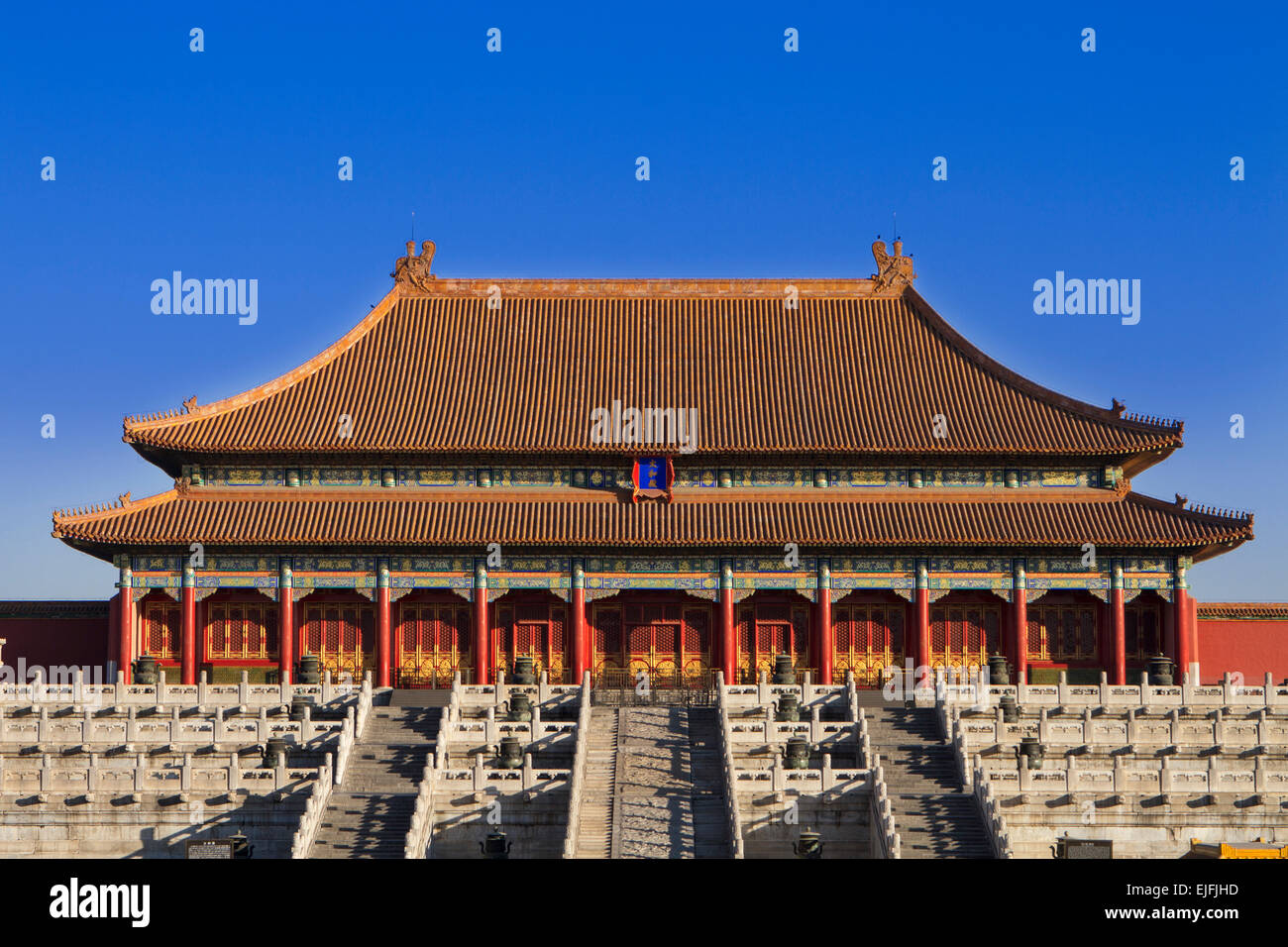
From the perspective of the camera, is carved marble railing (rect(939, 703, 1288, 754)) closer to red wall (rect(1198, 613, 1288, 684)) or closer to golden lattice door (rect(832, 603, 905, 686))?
golden lattice door (rect(832, 603, 905, 686))

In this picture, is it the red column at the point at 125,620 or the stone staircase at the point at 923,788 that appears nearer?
the stone staircase at the point at 923,788

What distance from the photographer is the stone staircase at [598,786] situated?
1249 inches

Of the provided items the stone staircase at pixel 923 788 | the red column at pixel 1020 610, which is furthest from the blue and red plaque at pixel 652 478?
the stone staircase at pixel 923 788

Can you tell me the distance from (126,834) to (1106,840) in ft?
61.6

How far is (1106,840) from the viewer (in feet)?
104

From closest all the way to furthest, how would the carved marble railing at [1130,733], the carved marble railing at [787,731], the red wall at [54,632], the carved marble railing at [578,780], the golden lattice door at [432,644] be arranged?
the carved marble railing at [578,780] < the carved marble railing at [787,731] < the carved marble railing at [1130,733] < the golden lattice door at [432,644] < the red wall at [54,632]

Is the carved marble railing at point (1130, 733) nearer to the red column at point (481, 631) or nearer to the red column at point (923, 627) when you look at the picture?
the red column at point (923, 627)

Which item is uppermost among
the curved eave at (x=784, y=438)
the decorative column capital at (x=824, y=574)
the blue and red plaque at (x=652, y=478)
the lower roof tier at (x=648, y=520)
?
the curved eave at (x=784, y=438)

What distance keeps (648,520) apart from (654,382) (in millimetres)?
6003

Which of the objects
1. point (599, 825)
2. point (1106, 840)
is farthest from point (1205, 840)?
point (599, 825)

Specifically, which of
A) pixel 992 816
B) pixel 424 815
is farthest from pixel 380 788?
pixel 992 816

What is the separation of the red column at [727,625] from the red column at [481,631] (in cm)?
672

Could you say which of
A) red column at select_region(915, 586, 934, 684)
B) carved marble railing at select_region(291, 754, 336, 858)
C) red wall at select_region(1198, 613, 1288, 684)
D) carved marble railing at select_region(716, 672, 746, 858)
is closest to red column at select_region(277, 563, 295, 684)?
carved marble railing at select_region(291, 754, 336, 858)

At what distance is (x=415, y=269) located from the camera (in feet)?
189
